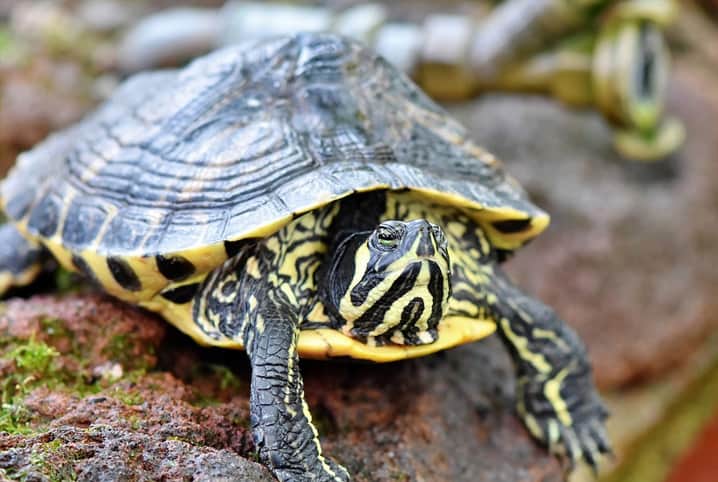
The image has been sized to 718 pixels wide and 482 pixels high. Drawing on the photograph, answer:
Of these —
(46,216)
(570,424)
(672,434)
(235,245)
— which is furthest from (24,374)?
(672,434)

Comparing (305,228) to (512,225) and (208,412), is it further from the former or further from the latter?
(512,225)

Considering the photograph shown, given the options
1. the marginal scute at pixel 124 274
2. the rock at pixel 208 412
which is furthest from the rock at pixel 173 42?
the marginal scute at pixel 124 274

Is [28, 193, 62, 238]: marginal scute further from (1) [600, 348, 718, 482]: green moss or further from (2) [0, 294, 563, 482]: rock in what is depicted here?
(1) [600, 348, 718, 482]: green moss

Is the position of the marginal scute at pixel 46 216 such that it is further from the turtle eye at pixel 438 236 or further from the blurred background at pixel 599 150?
the blurred background at pixel 599 150

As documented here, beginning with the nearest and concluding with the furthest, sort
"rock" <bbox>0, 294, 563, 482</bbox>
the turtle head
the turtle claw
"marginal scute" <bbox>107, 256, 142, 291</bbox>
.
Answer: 1. "rock" <bbox>0, 294, 563, 482</bbox>
2. the turtle head
3. "marginal scute" <bbox>107, 256, 142, 291</bbox>
4. the turtle claw

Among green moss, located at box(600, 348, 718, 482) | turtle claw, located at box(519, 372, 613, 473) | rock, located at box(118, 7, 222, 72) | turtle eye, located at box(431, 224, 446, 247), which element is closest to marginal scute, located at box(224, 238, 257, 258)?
turtle eye, located at box(431, 224, 446, 247)

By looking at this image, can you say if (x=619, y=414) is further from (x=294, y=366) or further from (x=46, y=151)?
(x=46, y=151)
